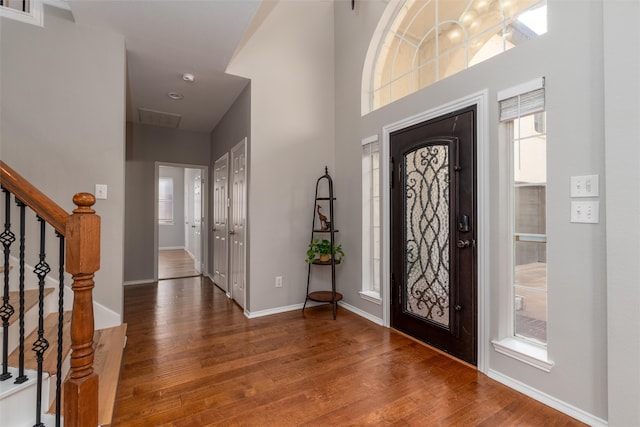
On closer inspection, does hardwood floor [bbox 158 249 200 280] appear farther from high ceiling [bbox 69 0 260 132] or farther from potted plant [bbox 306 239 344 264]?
potted plant [bbox 306 239 344 264]

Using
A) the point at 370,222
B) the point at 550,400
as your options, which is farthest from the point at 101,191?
the point at 550,400

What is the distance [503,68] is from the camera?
81.7 inches

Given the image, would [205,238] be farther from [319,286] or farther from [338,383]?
[338,383]

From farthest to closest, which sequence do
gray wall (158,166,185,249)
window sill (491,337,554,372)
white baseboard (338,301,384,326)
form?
gray wall (158,166,185,249) → white baseboard (338,301,384,326) → window sill (491,337,554,372)

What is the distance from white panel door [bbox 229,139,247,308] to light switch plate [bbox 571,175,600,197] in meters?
2.94

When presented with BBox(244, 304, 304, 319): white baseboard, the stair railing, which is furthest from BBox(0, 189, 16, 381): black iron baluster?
BBox(244, 304, 304, 319): white baseboard

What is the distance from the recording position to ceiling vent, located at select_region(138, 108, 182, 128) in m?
4.61

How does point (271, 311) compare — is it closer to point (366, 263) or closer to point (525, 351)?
point (366, 263)

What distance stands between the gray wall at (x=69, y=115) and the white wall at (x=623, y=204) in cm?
337

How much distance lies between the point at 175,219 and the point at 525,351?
980 cm

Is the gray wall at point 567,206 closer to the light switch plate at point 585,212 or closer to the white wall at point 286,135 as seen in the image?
the light switch plate at point 585,212

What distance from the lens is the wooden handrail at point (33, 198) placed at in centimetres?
126

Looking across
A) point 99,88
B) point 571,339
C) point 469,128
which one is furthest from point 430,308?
point 99,88

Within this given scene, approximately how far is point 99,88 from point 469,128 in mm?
3041
